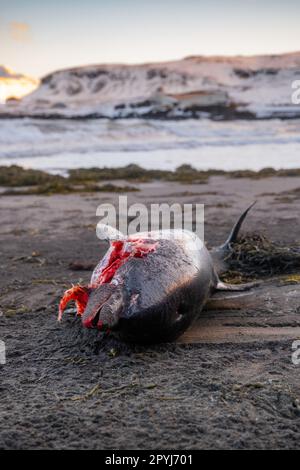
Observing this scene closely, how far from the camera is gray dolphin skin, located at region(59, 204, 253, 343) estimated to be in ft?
10.7

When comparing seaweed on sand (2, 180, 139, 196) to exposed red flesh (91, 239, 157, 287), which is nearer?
exposed red flesh (91, 239, 157, 287)

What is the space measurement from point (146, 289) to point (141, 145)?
2536 centimetres

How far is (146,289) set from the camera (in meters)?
3.34

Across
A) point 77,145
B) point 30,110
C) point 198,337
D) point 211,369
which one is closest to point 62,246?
point 198,337

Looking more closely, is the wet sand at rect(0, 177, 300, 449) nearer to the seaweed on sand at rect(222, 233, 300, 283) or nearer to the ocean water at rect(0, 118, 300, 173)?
the seaweed on sand at rect(222, 233, 300, 283)

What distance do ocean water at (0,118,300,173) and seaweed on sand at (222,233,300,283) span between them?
41.2ft

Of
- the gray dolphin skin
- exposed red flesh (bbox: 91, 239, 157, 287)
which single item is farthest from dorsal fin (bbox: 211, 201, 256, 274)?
exposed red flesh (bbox: 91, 239, 157, 287)

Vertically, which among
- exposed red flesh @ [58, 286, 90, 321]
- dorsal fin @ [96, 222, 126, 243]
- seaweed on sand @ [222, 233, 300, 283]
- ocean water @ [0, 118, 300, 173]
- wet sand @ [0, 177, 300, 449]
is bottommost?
wet sand @ [0, 177, 300, 449]

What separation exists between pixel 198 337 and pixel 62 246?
12.6ft

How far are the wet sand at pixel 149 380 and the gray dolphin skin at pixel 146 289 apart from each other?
228mm

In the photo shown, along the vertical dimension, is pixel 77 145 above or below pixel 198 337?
above

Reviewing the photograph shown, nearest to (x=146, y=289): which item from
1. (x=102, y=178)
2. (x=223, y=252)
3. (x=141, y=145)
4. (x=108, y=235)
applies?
(x=108, y=235)
